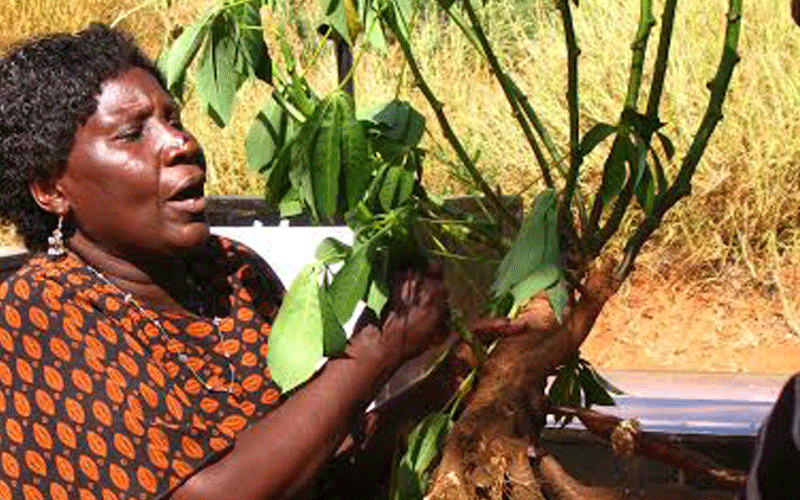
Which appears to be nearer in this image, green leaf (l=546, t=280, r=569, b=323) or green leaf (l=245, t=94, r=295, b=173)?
green leaf (l=546, t=280, r=569, b=323)

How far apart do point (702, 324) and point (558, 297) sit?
439cm

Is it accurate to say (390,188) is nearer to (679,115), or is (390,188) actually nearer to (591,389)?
(591,389)

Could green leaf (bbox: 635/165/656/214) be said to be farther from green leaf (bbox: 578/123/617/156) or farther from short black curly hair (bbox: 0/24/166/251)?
short black curly hair (bbox: 0/24/166/251)

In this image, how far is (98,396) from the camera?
A: 2.35 metres

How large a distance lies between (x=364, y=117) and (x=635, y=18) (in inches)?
195

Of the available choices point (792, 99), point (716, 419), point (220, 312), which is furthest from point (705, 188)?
point (220, 312)

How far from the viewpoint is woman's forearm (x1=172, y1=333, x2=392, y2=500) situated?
7.32ft

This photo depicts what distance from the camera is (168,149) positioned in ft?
8.14

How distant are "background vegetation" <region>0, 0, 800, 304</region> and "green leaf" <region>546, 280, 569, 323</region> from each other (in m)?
3.61

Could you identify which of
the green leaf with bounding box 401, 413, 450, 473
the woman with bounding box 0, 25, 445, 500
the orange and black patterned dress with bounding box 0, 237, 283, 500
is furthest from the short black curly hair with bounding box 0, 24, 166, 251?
the green leaf with bounding box 401, 413, 450, 473

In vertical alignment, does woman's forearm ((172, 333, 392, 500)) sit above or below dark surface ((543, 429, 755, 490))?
above

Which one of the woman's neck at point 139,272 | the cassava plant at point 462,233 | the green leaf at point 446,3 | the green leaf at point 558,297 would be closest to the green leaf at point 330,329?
the cassava plant at point 462,233

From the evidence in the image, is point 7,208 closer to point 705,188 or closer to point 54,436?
point 54,436

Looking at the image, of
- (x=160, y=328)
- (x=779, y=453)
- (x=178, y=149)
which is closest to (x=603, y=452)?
(x=160, y=328)
